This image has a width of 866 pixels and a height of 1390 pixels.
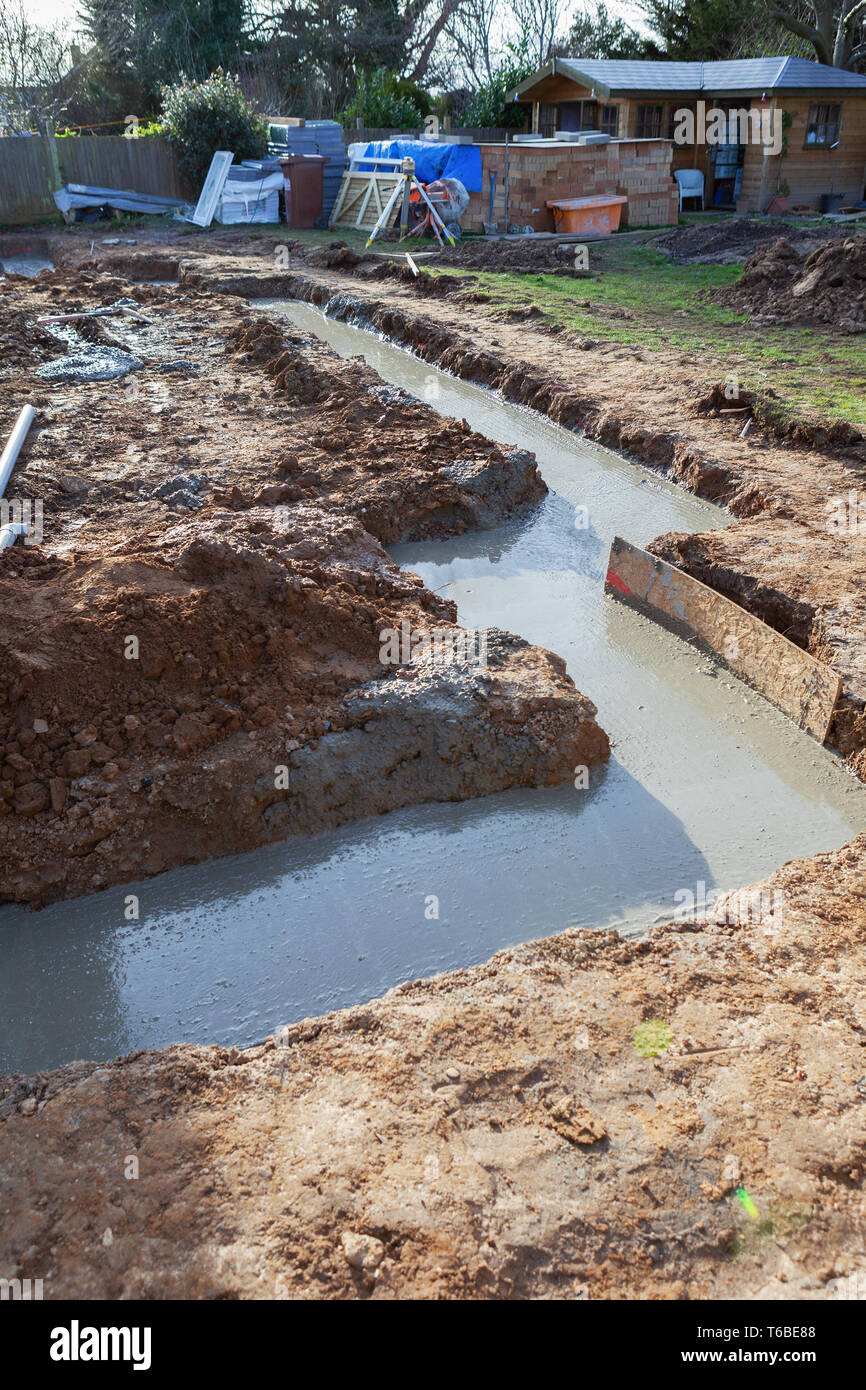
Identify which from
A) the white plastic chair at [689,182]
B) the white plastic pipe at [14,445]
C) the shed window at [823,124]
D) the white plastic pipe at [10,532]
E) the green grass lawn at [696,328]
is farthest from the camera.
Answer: the white plastic chair at [689,182]

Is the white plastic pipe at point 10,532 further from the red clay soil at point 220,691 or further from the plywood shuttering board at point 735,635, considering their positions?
the plywood shuttering board at point 735,635

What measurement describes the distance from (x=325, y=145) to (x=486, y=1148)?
24858 millimetres

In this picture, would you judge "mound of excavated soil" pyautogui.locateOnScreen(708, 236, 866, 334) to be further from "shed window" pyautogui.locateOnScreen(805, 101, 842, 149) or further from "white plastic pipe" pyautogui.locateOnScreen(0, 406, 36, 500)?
"shed window" pyautogui.locateOnScreen(805, 101, 842, 149)

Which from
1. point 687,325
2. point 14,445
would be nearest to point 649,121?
point 687,325

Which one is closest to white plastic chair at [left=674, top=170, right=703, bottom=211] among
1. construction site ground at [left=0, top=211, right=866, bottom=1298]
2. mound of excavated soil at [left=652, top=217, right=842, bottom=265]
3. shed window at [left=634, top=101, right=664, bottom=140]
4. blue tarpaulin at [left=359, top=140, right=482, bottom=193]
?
shed window at [left=634, top=101, right=664, bottom=140]

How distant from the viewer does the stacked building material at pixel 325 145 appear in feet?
72.2

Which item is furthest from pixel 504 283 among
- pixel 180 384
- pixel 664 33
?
pixel 664 33

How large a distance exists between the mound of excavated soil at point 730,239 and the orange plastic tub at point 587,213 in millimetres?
1428

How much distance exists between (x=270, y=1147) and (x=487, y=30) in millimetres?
43032

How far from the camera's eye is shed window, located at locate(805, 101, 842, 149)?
2252cm

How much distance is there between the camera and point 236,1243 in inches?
109

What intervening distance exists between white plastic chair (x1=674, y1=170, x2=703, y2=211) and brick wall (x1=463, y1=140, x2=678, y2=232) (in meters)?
1.62

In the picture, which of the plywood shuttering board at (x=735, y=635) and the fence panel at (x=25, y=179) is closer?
the plywood shuttering board at (x=735, y=635)

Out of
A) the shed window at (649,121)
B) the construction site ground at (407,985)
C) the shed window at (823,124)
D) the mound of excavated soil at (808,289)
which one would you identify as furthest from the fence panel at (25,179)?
the shed window at (823,124)
